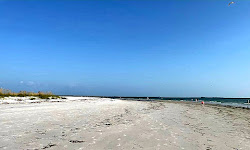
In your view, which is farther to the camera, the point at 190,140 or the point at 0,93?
the point at 0,93

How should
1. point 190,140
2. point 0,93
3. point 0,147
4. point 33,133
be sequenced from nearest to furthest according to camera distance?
point 0,147 → point 190,140 → point 33,133 → point 0,93

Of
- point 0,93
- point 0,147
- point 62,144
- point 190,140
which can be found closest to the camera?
point 0,147

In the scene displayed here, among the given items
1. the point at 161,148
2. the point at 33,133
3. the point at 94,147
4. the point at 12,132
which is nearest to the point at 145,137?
the point at 161,148

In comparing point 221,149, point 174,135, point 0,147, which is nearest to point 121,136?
point 174,135

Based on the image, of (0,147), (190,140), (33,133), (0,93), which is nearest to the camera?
(0,147)

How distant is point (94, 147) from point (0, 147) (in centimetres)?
339

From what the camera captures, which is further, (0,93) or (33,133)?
(0,93)

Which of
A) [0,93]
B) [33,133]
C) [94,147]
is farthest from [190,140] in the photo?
[0,93]

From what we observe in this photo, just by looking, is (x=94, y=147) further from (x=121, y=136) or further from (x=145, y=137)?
(x=145, y=137)

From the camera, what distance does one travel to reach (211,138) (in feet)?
27.7

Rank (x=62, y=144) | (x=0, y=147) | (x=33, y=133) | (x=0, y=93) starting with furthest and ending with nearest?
(x=0, y=93) < (x=33, y=133) < (x=62, y=144) < (x=0, y=147)

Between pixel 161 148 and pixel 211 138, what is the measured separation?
3242mm

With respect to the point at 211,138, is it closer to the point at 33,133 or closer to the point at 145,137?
the point at 145,137

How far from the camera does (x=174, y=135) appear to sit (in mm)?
8852
